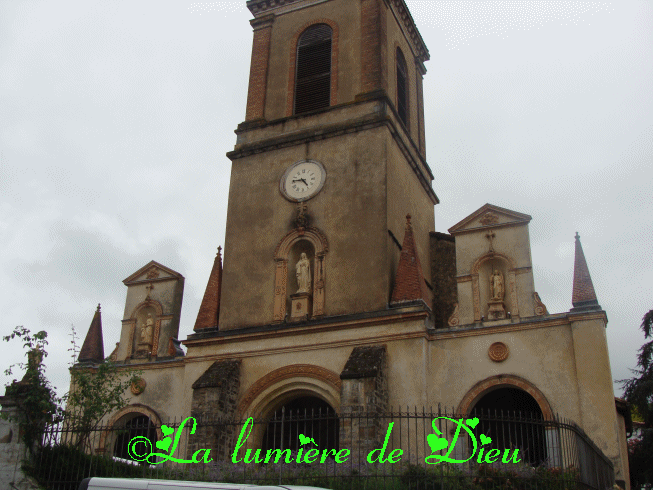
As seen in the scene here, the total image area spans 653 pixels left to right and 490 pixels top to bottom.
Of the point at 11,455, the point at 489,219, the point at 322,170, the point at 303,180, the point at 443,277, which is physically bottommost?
the point at 11,455

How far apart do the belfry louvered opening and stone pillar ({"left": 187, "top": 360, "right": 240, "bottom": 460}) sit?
9.29 m

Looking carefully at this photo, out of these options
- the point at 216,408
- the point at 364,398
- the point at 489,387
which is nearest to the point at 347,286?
the point at 364,398

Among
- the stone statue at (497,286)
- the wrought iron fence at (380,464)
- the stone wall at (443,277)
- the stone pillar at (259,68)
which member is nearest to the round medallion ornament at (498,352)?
the stone statue at (497,286)

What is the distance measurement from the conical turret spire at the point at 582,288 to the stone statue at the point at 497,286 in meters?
1.95

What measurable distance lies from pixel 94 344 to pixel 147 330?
6.16 feet

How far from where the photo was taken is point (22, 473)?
14.1m

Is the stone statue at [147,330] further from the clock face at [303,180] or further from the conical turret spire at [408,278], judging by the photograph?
the conical turret spire at [408,278]

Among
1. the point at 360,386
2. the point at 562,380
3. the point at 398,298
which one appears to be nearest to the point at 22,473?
the point at 360,386

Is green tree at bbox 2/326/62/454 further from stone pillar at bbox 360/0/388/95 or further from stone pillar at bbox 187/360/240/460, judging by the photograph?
stone pillar at bbox 360/0/388/95

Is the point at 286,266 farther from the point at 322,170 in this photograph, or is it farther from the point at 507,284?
the point at 507,284

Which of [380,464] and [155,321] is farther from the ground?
[155,321]

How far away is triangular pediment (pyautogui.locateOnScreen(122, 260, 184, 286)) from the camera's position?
24.0 meters

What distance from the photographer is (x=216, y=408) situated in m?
19.1

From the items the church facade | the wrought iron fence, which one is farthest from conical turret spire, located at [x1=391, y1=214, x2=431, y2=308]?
the wrought iron fence
